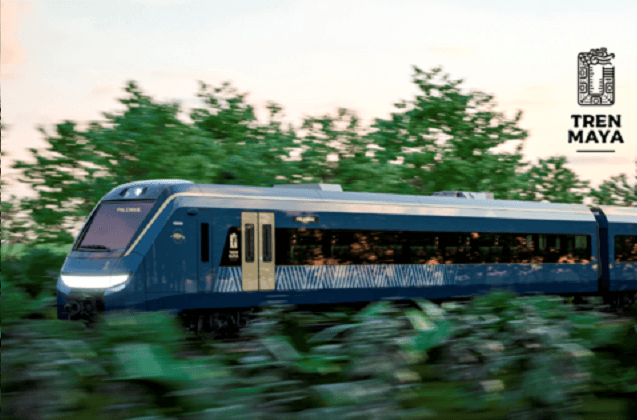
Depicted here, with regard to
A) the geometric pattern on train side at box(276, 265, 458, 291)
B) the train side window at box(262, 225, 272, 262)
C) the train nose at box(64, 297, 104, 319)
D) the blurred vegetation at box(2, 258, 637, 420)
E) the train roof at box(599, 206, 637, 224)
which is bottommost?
the train nose at box(64, 297, 104, 319)

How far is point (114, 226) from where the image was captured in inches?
545

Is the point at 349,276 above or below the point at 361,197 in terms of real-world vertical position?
below

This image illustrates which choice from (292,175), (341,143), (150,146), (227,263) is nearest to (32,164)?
(150,146)

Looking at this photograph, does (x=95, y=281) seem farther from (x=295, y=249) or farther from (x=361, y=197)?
(x=361, y=197)

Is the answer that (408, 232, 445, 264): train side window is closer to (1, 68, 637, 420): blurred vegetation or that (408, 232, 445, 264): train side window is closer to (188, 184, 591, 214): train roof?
(188, 184, 591, 214): train roof

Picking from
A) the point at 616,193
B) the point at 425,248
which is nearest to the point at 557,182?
the point at 616,193

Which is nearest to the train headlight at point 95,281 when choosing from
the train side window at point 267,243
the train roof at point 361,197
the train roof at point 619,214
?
the train roof at point 361,197

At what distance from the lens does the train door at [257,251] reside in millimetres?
14047

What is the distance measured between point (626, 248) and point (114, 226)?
15010 mm

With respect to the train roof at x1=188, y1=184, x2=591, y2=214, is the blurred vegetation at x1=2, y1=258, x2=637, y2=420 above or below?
below

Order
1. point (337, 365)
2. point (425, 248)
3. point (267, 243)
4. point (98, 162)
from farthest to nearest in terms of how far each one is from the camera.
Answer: point (98, 162), point (425, 248), point (267, 243), point (337, 365)

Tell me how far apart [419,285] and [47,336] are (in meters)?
13.3

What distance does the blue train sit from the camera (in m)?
13.1

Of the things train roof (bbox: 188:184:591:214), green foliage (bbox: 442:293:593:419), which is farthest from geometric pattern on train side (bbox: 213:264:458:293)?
green foliage (bbox: 442:293:593:419)
